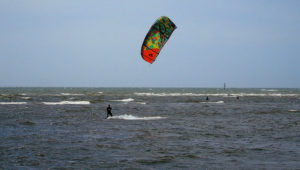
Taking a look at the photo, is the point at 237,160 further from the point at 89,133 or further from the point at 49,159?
the point at 89,133

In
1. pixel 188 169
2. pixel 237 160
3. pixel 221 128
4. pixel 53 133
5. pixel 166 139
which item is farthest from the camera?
A: pixel 221 128

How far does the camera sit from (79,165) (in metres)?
11.1

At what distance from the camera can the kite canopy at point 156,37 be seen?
17.8 meters

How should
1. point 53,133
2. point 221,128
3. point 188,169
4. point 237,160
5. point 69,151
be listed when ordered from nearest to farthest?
point 188,169, point 237,160, point 69,151, point 53,133, point 221,128

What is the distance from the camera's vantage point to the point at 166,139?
16266 millimetres

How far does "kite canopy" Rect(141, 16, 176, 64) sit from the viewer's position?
17.8 meters

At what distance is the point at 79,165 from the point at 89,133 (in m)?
7.11

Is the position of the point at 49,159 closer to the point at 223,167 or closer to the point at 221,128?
the point at 223,167

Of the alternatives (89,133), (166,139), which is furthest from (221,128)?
(89,133)

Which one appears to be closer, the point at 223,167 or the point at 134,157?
the point at 223,167

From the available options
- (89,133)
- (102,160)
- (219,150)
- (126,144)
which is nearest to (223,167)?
(219,150)

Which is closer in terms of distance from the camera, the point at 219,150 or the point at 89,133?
the point at 219,150

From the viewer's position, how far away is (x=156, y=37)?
59.4ft

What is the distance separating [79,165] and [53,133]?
738cm
